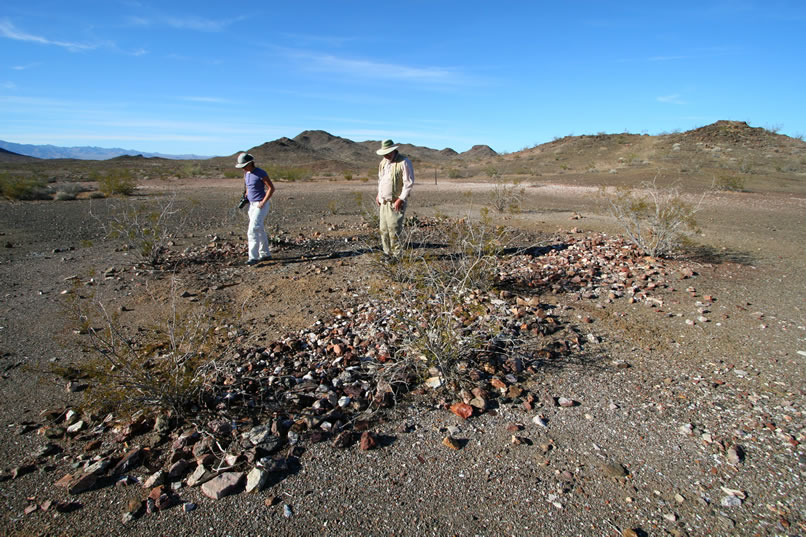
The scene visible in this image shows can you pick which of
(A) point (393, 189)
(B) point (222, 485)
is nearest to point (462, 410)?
(B) point (222, 485)

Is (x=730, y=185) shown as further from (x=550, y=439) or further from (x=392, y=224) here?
(x=550, y=439)

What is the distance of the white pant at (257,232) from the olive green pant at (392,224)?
1.71 m

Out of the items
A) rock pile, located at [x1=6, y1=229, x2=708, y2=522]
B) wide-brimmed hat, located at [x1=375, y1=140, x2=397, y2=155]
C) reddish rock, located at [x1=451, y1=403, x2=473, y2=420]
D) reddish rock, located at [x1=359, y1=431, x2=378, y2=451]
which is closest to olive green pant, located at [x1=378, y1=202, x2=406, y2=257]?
wide-brimmed hat, located at [x1=375, y1=140, x2=397, y2=155]

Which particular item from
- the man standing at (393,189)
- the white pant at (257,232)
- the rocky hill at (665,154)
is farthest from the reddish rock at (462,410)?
the rocky hill at (665,154)

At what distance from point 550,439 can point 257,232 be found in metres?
5.23

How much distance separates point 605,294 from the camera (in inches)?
209

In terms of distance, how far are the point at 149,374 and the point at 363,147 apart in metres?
101

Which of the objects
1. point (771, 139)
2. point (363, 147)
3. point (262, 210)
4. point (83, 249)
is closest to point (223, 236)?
point (83, 249)

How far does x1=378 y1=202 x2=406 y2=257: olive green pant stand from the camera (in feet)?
20.5

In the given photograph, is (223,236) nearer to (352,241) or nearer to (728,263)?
(352,241)

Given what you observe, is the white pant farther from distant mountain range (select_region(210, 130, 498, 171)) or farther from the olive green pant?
distant mountain range (select_region(210, 130, 498, 171))

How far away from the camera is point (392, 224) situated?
20.8 ft

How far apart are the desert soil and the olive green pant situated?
83cm

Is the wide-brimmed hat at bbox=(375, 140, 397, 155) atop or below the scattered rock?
atop
